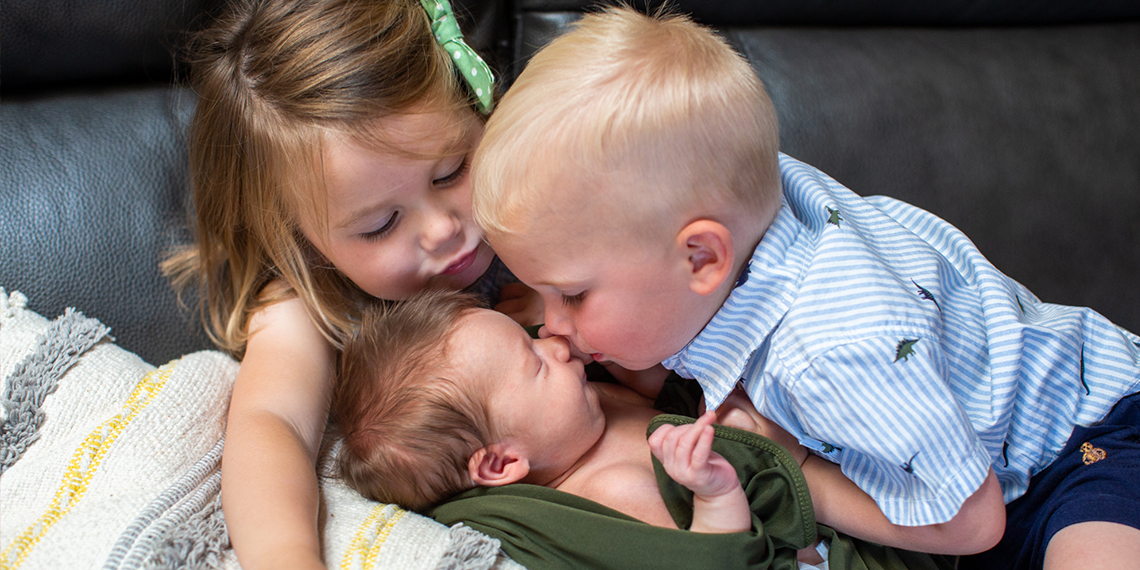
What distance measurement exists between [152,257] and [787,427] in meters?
0.93

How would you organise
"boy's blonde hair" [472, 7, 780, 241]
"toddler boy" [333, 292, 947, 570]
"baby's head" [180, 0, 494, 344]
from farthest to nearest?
"baby's head" [180, 0, 494, 344]
"toddler boy" [333, 292, 947, 570]
"boy's blonde hair" [472, 7, 780, 241]

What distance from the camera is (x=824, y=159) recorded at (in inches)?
51.9

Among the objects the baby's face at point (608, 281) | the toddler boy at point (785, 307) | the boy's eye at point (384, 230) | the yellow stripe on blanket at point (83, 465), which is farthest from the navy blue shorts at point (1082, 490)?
the yellow stripe on blanket at point (83, 465)

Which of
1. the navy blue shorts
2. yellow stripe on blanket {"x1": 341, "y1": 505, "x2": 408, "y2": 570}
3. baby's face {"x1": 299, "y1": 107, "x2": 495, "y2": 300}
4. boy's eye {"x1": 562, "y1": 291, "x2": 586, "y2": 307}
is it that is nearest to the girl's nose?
baby's face {"x1": 299, "y1": 107, "x2": 495, "y2": 300}

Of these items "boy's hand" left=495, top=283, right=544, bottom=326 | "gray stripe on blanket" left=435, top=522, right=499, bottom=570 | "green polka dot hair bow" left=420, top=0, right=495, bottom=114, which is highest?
"green polka dot hair bow" left=420, top=0, right=495, bottom=114

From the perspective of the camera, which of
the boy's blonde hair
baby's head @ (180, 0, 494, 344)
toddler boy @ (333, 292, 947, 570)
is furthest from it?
baby's head @ (180, 0, 494, 344)

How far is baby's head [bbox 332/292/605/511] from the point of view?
3.07 ft

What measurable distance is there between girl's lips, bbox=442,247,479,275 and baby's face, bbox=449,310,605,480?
102 millimetres

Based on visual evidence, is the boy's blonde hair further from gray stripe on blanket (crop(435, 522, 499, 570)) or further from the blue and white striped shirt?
gray stripe on blanket (crop(435, 522, 499, 570))

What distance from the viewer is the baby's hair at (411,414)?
0.93 metres

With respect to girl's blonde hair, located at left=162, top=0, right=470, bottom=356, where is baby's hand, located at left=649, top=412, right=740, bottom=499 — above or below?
below

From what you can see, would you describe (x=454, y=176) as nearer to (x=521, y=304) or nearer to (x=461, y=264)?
(x=461, y=264)

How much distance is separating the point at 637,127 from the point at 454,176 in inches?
13.9

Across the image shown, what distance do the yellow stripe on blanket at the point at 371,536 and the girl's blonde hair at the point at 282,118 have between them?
32 centimetres
